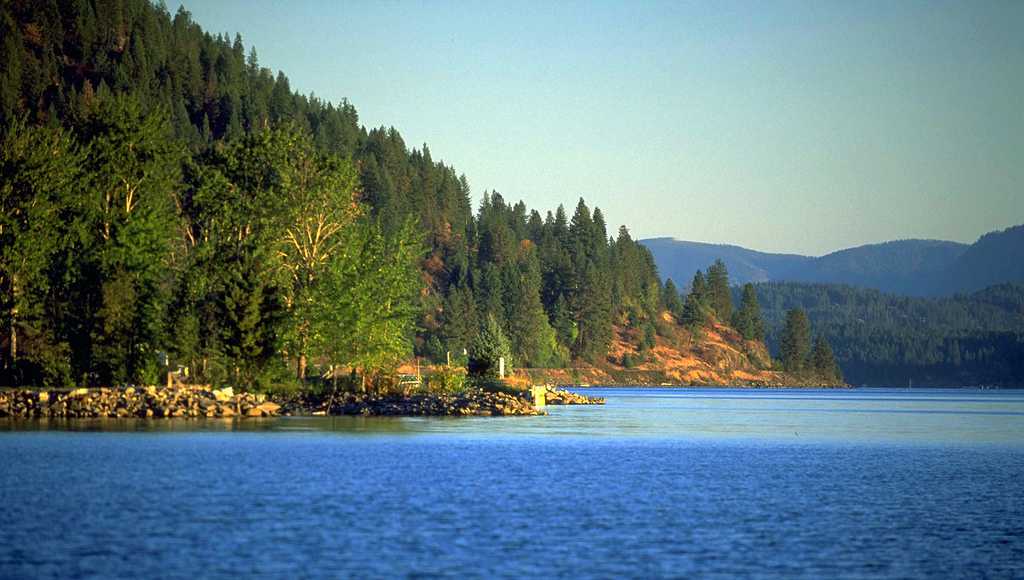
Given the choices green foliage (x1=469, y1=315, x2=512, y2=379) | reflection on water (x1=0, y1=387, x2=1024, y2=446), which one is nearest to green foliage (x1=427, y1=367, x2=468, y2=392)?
green foliage (x1=469, y1=315, x2=512, y2=379)

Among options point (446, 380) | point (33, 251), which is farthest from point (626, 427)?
point (33, 251)

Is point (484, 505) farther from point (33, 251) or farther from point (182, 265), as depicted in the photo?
point (182, 265)

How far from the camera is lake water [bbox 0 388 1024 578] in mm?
27844

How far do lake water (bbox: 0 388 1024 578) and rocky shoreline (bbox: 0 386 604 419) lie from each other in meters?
6.51

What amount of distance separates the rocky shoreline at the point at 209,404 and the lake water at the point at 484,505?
651cm

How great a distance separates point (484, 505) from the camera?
3769 centimetres

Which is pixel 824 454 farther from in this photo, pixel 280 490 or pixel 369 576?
pixel 369 576

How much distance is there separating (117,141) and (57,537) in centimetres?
7536

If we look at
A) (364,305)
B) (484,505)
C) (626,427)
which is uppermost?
(364,305)

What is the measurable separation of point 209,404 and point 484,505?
146 feet

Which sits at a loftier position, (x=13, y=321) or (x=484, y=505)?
(x=13, y=321)

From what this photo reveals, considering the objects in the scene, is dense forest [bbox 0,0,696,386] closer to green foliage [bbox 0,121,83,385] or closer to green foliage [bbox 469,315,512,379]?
green foliage [bbox 0,121,83,385]

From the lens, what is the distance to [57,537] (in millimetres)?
29594

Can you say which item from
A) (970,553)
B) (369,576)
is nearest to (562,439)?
(970,553)
